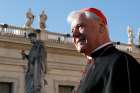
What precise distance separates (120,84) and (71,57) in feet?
64.1

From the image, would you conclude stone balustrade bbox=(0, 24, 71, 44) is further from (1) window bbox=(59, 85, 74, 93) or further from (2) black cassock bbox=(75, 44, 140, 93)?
(2) black cassock bbox=(75, 44, 140, 93)

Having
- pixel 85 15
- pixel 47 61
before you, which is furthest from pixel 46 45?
pixel 85 15

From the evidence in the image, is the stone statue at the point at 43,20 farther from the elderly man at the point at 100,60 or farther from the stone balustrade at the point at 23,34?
the elderly man at the point at 100,60

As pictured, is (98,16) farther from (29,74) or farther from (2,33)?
(2,33)

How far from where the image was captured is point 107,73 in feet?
7.18

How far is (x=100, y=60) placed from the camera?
2.27 meters

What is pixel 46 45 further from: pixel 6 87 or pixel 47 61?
pixel 6 87

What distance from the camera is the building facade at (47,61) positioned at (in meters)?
20.0

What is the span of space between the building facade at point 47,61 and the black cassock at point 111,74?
16802 millimetres

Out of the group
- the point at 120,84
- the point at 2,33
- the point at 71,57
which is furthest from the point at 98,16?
the point at 71,57

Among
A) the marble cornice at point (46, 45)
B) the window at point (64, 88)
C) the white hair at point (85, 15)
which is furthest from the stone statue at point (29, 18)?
the white hair at point (85, 15)

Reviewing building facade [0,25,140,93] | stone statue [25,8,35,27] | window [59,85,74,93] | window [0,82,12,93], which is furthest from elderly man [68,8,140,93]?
stone statue [25,8,35,27]

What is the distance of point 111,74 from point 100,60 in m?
0.13

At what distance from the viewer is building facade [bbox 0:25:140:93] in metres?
20.0
